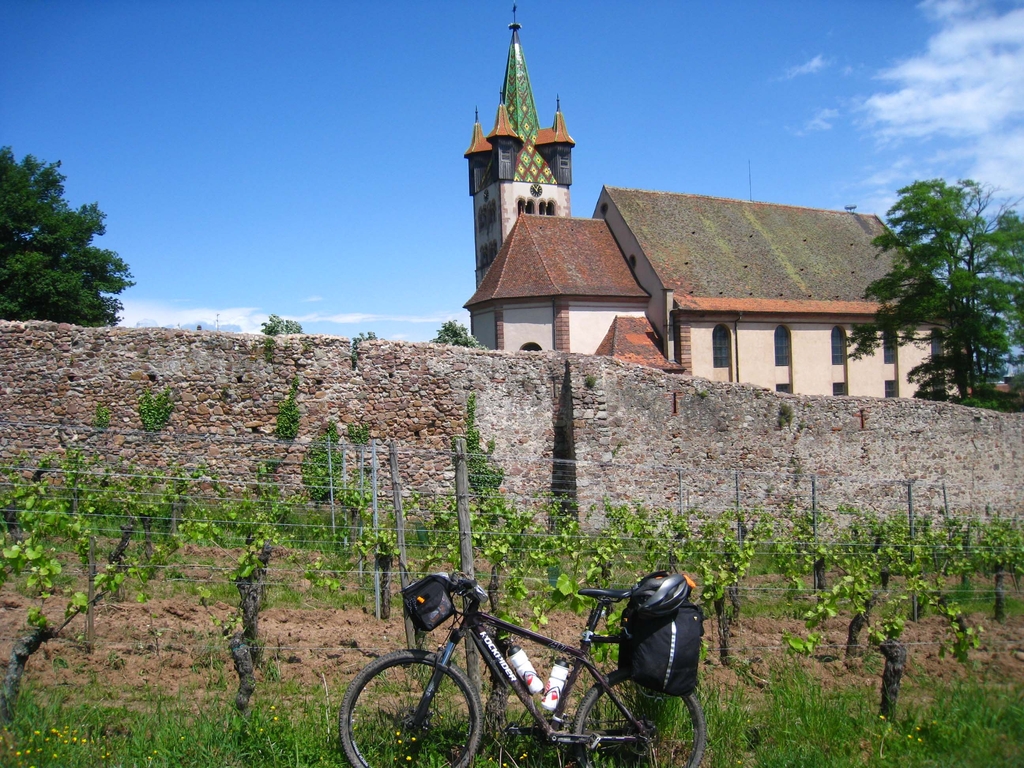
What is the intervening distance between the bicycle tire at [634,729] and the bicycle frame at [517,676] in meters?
0.07

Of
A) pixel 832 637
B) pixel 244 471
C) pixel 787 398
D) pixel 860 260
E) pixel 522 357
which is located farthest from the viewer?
pixel 860 260

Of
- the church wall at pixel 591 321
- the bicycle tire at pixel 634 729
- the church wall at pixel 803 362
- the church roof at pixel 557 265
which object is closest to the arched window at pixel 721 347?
the church wall at pixel 803 362

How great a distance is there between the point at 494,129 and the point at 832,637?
147ft

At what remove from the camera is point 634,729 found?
4363 mm

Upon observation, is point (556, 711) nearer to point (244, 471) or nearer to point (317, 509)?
point (317, 509)

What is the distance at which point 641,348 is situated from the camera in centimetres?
2812

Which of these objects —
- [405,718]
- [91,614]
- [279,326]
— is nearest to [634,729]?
[405,718]

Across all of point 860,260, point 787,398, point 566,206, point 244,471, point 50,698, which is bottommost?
point 50,698

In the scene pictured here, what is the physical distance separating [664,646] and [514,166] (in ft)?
154

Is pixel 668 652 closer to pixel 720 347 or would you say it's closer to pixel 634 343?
pixel 634 343

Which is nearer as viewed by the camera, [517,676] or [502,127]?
[517,676]

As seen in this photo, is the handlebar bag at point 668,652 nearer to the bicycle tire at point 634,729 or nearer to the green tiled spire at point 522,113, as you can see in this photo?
Answer: the bicycle tire at point 634,729

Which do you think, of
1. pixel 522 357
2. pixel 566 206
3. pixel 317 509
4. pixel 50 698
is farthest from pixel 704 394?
pixel 566 206

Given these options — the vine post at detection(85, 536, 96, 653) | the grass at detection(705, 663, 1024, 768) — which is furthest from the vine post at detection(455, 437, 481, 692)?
the vine post at detection(85, 536, 96, 653)
